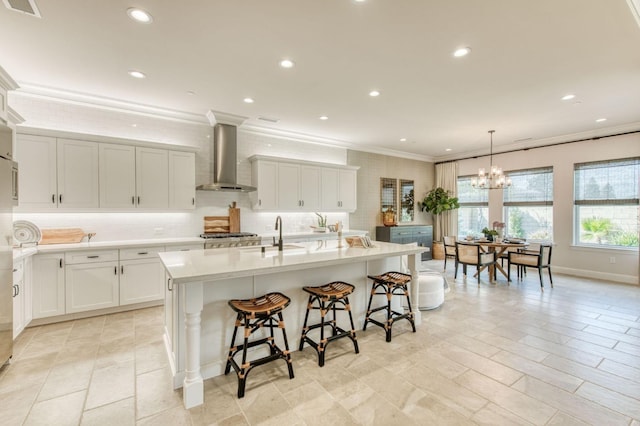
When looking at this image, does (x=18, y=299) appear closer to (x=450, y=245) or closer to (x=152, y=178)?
(x=152, y=178)

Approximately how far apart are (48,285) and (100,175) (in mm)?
1486

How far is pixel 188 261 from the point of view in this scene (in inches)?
97.2

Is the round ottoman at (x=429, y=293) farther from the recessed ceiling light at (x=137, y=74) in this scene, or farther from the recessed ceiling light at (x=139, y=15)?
the recessed ceiling light at (x=137, y=74)

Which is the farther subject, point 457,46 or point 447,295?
point 447,295

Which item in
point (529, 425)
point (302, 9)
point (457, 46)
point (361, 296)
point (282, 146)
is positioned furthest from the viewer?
point (282, 146)

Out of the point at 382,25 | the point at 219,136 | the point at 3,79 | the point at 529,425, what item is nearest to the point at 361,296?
the point at 529,425

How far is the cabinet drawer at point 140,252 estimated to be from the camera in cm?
385

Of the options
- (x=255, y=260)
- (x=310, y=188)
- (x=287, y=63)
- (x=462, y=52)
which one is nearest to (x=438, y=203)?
(x=310, y=188)

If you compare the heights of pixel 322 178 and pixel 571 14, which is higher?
pixel 571 14

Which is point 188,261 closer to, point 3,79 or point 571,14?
point 3,79

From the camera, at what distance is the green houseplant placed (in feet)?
25.9

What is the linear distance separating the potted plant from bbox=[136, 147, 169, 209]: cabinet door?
21.8 ft

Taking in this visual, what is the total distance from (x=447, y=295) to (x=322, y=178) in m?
3.23

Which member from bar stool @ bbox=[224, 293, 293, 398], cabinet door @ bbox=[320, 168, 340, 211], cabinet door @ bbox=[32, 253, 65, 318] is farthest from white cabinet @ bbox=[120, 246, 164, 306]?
cabinet door @ bbox=[320, 168, 340, 211]
